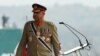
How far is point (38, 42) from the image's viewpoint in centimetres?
1411

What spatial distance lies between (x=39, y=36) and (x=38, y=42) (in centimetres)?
15

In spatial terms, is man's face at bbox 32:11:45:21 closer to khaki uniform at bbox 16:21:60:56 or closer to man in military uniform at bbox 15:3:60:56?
man in military uniform at bbox 15:3:60:56

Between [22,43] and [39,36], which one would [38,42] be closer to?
[39,36]

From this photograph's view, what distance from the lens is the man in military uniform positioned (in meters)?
14.1

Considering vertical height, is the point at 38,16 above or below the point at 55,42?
above

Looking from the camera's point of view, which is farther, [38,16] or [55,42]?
[55,42]

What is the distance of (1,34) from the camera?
113ft

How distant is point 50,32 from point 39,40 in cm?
33

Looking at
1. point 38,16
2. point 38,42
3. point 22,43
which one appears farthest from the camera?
point 22,43

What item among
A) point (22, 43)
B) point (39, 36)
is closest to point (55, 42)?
point (39, 36)

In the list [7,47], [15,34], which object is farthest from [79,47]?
[7,47]

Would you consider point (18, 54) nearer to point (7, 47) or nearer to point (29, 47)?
point (29, 47)

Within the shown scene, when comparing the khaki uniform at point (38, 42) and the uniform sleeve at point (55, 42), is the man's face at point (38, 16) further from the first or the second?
the uniform sleeve at point (55, 42)

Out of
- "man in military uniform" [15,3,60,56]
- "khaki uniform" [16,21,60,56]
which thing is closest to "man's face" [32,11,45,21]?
"man in military uniform" [15,3,60,56]
